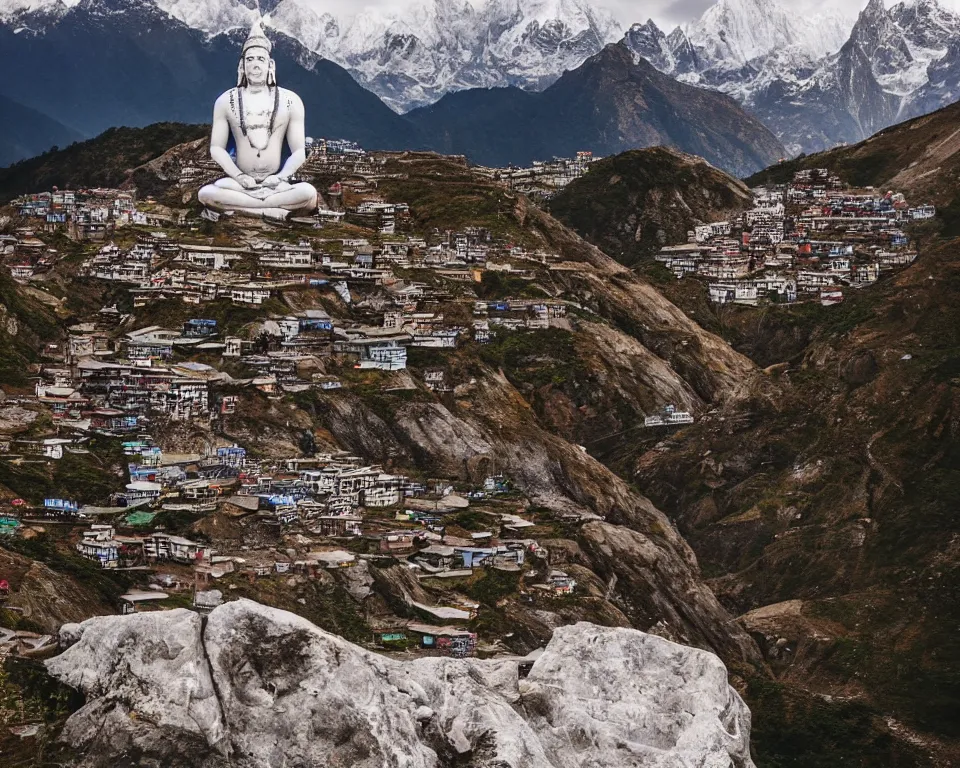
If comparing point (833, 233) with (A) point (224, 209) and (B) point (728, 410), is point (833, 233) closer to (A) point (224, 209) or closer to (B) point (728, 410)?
(B) point (728, 410)

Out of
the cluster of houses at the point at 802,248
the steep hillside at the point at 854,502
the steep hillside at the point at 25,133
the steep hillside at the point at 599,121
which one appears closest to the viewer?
the steep hillside at the point at 854,502

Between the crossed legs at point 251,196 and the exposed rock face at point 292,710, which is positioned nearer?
the exposed rock face at point 292,710

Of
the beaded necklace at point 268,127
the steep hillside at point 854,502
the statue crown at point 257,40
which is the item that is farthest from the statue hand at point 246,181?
the steep hillside at point 854,502

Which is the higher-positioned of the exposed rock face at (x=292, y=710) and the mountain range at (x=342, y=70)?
the mountain range at (x=342, y=70)

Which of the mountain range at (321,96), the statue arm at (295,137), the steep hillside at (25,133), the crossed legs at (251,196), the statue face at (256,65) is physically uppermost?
the mountain range at (321,96)

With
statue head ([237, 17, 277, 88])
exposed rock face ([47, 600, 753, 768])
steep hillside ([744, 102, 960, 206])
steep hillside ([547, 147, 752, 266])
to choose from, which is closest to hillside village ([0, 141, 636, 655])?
exposed rock face ([47, 600, 753, 768])

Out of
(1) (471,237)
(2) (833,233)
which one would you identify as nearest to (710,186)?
(2) (833,233)

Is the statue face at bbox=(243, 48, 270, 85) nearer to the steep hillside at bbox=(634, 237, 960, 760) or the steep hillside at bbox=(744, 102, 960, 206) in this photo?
the steep hillside at bbox=(634, 237, 960, 760)

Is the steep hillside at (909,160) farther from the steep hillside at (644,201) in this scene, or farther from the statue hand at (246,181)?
the statue hand at (246,181)
